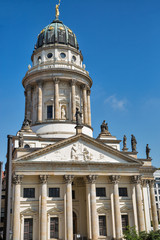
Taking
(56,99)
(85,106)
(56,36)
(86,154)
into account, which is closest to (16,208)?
(86,154)

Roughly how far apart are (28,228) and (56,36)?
35.6m

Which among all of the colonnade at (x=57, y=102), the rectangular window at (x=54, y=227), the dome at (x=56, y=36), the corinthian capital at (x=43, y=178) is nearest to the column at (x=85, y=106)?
the colonnade at (x=57, y=102)

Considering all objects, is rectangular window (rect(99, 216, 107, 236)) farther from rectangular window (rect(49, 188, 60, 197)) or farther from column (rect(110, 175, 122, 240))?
rectangular window (rect(49, 188, 60, 197))

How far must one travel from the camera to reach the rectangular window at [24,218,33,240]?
35594mm

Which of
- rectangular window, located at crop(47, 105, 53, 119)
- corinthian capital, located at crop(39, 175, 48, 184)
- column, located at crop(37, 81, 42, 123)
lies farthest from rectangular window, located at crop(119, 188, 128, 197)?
column, located at crop(37, 81, 42, 123)

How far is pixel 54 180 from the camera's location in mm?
38562

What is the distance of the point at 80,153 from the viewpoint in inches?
1539

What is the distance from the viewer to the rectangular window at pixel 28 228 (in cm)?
3559

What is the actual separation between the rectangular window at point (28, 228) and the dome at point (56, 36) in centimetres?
3335

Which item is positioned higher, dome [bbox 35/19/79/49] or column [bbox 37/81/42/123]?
dome [bbox 35/19/79/49]

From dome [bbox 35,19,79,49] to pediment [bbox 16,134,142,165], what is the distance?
23.8 m

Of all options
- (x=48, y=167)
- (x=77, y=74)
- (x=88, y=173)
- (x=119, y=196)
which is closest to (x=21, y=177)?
(x=48, y=167)

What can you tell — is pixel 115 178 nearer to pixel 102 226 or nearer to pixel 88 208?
pixel 88 208

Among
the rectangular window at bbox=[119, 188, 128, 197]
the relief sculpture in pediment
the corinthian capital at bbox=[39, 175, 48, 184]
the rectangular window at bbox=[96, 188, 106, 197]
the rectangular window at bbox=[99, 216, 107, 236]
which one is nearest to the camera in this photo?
the corinthian capital at bbox=[39, 175, 48, 184]
